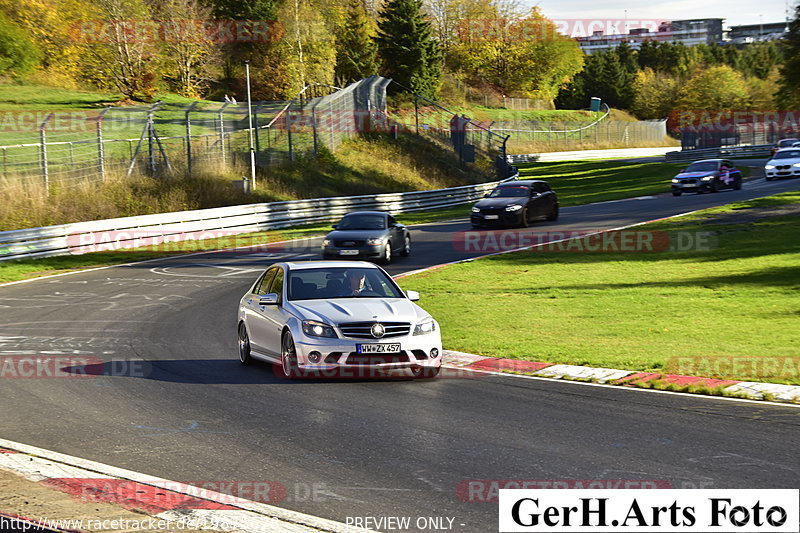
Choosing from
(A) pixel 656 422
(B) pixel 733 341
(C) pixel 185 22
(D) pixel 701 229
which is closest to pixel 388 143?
(C) pixel 185 22

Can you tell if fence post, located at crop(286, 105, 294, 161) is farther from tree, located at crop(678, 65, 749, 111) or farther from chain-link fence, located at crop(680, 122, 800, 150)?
tree, located at crop(678, 65, 749, 111)

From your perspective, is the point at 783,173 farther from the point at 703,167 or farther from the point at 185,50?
the point at 185,50

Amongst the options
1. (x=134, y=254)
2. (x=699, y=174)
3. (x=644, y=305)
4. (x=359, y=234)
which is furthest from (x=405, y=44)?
(x=644, y=305)

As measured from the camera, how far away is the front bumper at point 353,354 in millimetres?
11078

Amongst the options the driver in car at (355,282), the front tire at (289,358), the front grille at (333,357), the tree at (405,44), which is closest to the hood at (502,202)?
the driver in car at (355,282)

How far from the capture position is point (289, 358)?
450 inches

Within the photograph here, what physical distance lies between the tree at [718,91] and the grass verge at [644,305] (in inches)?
3970

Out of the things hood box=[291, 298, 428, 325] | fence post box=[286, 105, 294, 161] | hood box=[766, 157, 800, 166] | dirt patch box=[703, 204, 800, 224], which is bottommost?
dirt patch box=[703, 204, 800, 224]

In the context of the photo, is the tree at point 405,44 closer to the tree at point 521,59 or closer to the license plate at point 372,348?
the tree at point 521,59

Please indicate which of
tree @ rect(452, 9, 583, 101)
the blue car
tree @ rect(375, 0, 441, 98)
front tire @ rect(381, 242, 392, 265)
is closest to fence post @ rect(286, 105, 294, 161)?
the blue car

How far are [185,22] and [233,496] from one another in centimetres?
7041

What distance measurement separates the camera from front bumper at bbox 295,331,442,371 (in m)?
11.1

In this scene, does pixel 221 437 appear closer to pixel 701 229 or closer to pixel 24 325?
pixel 24 325

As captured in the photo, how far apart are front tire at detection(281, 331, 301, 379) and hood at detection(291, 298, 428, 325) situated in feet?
1.15
